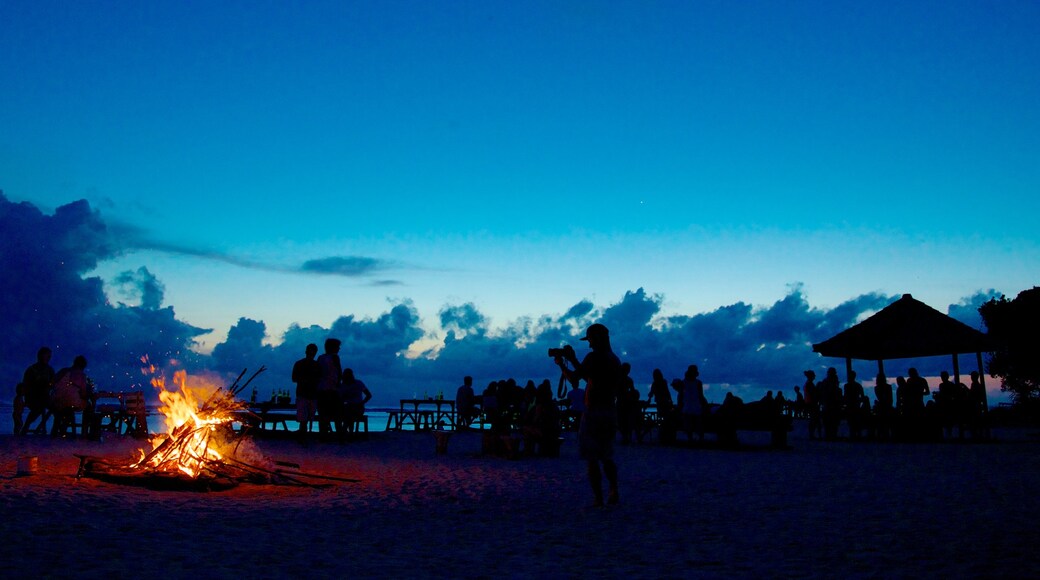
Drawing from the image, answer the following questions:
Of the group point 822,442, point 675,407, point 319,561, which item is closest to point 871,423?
point 822,442

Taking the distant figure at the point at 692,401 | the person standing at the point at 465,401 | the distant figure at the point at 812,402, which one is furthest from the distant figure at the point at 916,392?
the person standing at the point at 465,401

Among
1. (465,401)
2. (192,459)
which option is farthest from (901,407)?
(192,459)

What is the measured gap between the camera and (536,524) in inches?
274

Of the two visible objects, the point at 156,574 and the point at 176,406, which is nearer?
the point at 156,574

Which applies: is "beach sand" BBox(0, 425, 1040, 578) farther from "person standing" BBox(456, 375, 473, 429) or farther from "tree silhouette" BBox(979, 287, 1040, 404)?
"tree silhouette" BBox(979, 287, 1040, 404)

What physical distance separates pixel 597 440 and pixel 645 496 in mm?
1718

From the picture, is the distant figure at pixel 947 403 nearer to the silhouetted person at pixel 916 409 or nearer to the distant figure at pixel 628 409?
the silhouetted person at pixel 916 409

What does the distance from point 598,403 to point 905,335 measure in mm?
15410

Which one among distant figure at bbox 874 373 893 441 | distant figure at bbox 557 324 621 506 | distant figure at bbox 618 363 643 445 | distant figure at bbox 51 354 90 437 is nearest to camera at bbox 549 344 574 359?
distant figure at bbox 557 324 621 506

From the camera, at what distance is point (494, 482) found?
10352 millimetres

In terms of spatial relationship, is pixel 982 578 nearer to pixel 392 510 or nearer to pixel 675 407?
pixel 392 510

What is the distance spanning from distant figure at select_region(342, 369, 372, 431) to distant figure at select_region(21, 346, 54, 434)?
20.2 feet

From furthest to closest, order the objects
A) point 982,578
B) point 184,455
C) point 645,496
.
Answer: point 184,455, point 645,496, point 982,578

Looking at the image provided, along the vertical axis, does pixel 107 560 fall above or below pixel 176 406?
below
